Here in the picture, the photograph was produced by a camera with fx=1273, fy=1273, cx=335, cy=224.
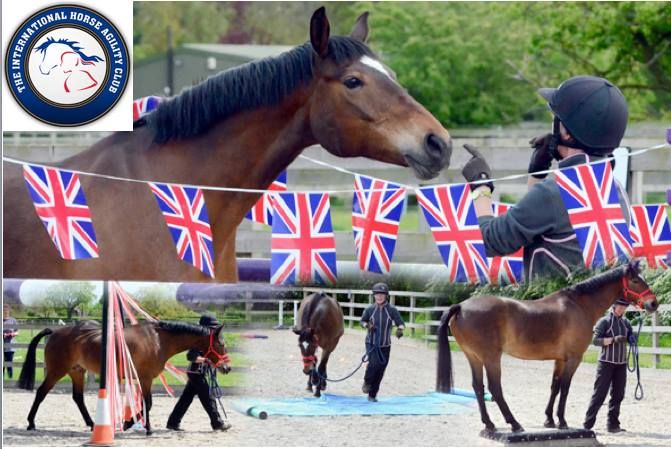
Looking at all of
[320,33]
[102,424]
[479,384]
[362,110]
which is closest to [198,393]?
[102,424]

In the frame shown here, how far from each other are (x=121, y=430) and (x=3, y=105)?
1.82 metres

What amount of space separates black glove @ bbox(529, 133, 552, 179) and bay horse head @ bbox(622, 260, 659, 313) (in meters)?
0.58

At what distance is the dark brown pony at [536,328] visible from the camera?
5.62 m

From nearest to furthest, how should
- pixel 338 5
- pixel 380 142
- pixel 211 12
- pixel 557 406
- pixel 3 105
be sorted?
pixel 380 142
pixel 557 406
pixel 3 105
pixel 338 5
pixel 211 12

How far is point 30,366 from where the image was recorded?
583cm

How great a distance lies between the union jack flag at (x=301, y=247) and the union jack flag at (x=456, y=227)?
0.48 m

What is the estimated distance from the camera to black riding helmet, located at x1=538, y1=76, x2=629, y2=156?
5.58m

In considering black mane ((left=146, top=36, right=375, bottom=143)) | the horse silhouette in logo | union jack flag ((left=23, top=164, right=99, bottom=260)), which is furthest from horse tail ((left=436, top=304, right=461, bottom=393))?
the horse silhouette in logo

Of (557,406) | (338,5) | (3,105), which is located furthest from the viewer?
(338,5)

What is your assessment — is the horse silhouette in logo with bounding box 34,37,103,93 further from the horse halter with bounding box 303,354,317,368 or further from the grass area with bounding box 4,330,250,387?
the horse halter with bounding box 303,354,317,368

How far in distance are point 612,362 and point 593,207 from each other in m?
0.76

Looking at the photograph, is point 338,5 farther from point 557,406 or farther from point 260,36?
point 557,406

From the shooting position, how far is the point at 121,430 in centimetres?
578

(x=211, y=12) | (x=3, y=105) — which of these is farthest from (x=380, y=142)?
(x=211, y=12)
